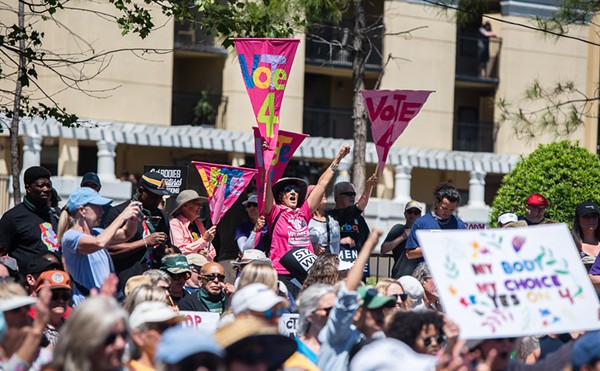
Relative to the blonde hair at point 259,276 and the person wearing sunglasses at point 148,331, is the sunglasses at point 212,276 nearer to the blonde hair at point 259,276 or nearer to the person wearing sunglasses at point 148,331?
the blonde hair at point 259,276

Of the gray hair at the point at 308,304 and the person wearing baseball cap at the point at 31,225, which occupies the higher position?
the person wearing baseball cap at the point at 31,225

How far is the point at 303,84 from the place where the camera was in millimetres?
33625

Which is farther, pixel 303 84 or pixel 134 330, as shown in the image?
pixel 303 84

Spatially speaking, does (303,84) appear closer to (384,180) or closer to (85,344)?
(384,180)

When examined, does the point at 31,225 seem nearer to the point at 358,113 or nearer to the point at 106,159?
the point at 358,113

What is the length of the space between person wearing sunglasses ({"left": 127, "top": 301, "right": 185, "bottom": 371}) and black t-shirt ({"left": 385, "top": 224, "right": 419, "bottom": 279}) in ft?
18.3

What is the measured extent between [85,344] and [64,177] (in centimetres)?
2434

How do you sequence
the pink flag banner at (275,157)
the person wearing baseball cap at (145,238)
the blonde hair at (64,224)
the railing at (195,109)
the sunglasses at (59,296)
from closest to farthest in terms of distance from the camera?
the sunglasses at (59,296)
the blonde hair at (64,224)
the person wearing baseball cap at (145,238)
the pink flag banner at (275,157)
the railing at (195,109)

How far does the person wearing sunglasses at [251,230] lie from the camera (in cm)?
1180

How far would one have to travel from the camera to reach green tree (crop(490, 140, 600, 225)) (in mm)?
18188

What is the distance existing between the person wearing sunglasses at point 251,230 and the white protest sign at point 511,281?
4.91m

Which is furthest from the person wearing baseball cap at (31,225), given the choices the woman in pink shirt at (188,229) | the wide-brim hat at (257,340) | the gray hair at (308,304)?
the wide-brim hat at (257,340)

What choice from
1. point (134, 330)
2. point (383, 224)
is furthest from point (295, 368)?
point (383, 224)

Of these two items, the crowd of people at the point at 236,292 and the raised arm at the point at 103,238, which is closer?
the crowd of people at the point at 236,292
